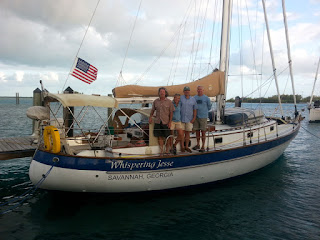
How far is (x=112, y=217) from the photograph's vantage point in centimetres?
672

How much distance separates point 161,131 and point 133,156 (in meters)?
1.19

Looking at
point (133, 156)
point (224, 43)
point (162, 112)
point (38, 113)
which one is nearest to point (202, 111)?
point (162, 112)

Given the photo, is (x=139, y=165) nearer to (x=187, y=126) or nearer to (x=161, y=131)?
(x=161, y=131)

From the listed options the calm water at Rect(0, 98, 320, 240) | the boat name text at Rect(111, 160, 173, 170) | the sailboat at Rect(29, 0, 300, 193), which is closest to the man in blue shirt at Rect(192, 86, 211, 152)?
the sailboat at Rect(29, 0, 300, 193)

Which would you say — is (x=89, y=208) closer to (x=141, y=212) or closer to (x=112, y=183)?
(x=112, y=183)

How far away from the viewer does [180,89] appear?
9.41m

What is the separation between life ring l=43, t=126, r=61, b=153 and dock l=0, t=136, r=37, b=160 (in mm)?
2779

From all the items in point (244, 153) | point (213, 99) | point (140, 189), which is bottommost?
point (140, 189)

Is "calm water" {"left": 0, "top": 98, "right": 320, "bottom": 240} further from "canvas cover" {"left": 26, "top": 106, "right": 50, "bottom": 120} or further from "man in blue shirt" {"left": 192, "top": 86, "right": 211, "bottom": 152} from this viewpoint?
"canvas cover" {"left": 26, "top": 106, "right": 50, "bottom": 120}

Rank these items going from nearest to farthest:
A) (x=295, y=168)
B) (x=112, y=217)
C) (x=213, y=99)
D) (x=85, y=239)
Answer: (x=85, y=239) → (x=112, y=217) → (x=213, y=99) → (x=295, y=168)

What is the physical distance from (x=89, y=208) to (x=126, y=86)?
4278 millimetres

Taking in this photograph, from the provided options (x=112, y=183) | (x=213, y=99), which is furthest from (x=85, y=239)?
(x=213, y=99)

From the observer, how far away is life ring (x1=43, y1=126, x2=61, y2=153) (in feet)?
22.5

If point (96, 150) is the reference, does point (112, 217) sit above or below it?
below
